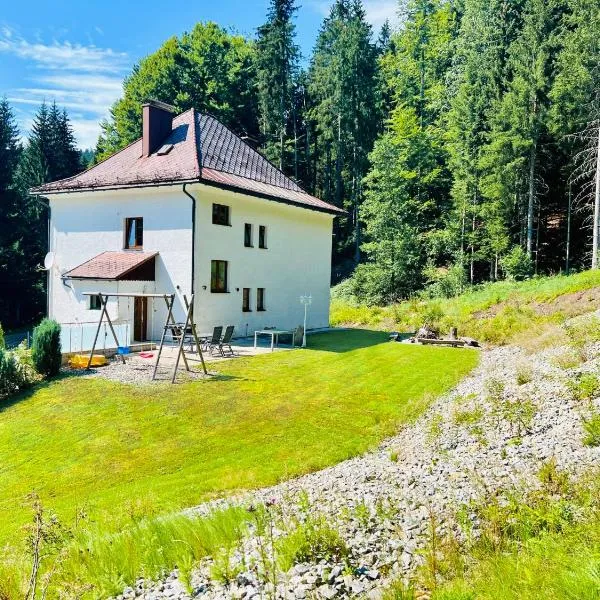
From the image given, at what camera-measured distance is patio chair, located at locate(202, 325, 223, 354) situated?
16875 millimetres

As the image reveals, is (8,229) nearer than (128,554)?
No

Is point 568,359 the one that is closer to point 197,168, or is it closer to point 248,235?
point 197,168

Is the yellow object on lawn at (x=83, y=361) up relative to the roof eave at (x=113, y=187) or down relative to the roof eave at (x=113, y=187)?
down

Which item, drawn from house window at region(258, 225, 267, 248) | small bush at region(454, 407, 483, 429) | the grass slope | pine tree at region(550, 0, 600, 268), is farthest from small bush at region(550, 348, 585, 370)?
pine tree at region(550, 0, 600, 268)

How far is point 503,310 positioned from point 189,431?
56.4 ft

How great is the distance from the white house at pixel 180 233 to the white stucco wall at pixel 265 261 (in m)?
0.05

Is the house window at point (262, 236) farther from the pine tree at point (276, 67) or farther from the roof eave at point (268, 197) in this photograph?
the pine tree at point (276, 67)

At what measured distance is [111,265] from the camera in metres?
19.2

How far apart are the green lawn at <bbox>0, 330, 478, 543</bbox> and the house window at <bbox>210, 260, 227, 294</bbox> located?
5206mm

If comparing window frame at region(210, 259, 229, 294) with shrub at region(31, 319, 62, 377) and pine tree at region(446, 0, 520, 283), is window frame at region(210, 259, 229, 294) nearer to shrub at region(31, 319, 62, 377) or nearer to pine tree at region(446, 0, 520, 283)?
shrub at region(31, 319, 62, 377)

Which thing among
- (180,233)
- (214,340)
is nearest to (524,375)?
(214,340)

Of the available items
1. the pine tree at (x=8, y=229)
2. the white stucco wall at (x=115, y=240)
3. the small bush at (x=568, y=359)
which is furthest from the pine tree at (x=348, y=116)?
the small bush at (x=568, y=359)

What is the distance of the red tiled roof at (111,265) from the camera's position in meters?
18.5

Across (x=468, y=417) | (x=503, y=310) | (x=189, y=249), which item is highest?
(x=189, y=249)
